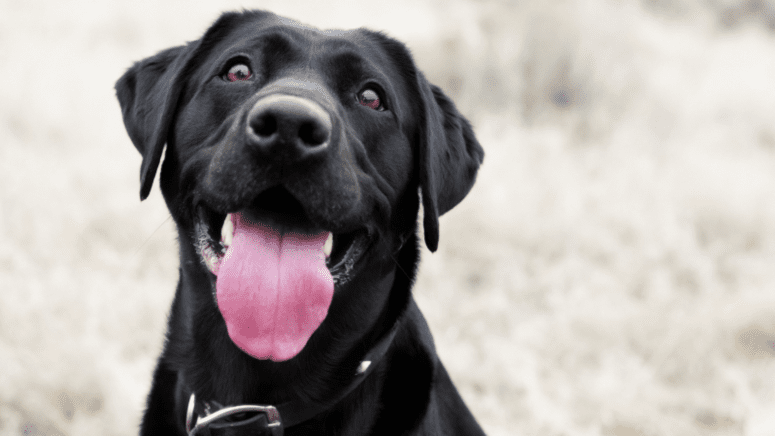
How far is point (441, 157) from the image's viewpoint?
276cm

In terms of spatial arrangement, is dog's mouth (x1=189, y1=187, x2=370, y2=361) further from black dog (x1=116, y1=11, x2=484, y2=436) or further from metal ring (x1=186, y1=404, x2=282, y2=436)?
metal ring (x1=186, y1=404, x2=282, y2=436)

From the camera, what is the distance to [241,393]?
251cm

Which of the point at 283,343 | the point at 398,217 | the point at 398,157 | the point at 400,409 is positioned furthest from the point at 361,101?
the point at 400,409

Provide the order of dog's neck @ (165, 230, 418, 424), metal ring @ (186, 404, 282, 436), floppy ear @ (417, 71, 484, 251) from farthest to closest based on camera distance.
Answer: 1. floppy ear @ (417, 71, 484, 251)
2. dog's neck @ (165, 230, 418, 424)
3. metal ring @ (186, 404, 282, 436)

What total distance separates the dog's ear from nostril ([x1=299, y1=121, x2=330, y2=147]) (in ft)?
2.53

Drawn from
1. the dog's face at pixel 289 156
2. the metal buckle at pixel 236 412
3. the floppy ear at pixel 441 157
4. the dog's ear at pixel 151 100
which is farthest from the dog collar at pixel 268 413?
the dog's ear at pixel 151 100

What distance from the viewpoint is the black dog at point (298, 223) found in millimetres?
2121

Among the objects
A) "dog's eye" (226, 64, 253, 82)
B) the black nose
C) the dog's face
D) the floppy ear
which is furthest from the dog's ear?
the floppy ear

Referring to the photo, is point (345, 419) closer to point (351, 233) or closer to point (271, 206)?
point (351, 233)

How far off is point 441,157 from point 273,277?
97cm

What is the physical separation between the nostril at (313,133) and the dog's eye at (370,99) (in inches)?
23.4

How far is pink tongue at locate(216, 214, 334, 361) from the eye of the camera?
6.90ft

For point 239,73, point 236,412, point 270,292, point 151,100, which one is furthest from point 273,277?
point 151,100

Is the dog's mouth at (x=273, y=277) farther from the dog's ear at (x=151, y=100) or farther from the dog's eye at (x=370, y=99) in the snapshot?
the dog's eye at (x=370, y=99)
